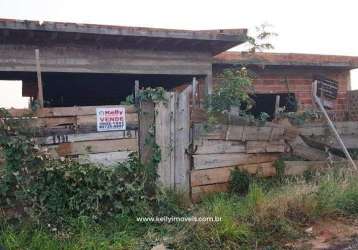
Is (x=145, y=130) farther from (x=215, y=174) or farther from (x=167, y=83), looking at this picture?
(x=167, y=83)

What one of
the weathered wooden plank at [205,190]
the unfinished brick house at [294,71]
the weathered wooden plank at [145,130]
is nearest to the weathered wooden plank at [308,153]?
the weathered wooden plank at [205,190]

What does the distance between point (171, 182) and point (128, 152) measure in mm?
765

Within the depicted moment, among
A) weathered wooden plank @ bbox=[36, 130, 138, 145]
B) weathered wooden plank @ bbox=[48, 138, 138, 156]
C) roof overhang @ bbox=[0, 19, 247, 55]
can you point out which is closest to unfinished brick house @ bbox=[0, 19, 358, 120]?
roof overhang @ bbox=[0, 19, 247, 55]

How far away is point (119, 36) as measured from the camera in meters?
7.23

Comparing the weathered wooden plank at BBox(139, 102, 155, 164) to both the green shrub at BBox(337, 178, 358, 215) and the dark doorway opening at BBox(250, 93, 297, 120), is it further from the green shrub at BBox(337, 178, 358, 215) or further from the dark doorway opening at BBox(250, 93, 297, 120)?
the dark doorway opening at BBox(250, 93, 297, 120)

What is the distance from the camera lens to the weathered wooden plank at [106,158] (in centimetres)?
539

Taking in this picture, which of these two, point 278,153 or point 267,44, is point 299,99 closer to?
point 267,44

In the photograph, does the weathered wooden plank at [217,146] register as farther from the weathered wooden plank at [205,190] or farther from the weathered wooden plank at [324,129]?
the weathered wooden plank at [324,129]

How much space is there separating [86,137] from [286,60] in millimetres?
5944

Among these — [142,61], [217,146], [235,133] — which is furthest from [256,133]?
[142,61]

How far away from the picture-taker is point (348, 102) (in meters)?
10.9

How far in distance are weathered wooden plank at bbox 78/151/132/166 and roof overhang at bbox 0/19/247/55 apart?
2.37 metres

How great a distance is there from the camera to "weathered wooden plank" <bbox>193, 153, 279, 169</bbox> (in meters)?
6.12

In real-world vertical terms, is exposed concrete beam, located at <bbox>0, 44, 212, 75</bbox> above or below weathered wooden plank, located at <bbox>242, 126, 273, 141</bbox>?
above
